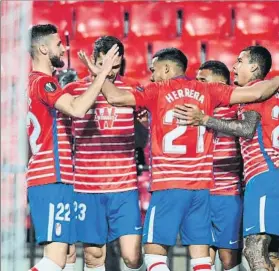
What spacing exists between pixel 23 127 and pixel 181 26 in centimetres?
557

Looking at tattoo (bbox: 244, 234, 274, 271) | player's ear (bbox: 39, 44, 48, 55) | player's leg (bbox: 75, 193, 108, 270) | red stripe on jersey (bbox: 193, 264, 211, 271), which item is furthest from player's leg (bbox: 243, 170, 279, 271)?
player's ear (bbox: 39, 44, 48, 55)

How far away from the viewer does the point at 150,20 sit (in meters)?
9.99

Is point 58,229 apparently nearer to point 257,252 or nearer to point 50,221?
point 50,221

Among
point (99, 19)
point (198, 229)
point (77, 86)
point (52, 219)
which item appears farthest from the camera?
point (99, 19)

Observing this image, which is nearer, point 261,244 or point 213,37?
point 261,244

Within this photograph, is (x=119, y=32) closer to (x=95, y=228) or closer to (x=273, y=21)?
(x=273, y=21)

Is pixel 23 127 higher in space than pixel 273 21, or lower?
lower

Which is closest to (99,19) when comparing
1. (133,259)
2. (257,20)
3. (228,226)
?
(257,20)

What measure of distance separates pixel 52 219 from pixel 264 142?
4.38 ft

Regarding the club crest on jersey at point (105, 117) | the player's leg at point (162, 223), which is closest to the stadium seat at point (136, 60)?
the club crest on jersey at point (105, 117)

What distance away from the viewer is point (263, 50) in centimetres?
552

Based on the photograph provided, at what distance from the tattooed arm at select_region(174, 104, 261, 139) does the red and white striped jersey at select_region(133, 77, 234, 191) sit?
0.06 metres

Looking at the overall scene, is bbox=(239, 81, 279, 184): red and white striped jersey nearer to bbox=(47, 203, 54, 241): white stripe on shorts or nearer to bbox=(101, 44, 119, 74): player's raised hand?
bbox=(101, 44, 119, 74): player's raised hand

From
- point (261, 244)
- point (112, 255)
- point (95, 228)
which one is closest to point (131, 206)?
point (95, 228)
